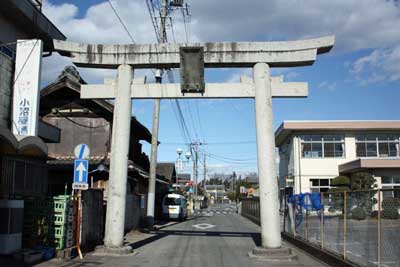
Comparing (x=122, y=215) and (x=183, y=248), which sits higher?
(x=122, y=215)

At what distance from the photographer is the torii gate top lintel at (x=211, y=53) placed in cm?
1420

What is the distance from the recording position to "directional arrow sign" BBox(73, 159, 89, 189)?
12.4m

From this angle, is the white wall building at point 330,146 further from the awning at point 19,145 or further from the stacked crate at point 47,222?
the stacked crate at point 47,222

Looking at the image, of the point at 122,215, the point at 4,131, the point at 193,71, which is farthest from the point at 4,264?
the point at 193,71

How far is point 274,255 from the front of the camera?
1296 cm

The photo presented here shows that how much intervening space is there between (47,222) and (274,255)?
667 cm

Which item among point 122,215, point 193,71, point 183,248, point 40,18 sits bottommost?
point 183,248

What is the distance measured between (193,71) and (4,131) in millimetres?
6132

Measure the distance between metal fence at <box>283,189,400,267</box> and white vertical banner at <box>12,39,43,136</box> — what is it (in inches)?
370

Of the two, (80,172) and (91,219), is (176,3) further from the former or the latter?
(80,172)

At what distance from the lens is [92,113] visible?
2698cm

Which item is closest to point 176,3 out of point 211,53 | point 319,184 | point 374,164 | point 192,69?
point 211,53

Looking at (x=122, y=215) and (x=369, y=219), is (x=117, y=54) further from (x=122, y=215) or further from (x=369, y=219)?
(x=369, y=219)

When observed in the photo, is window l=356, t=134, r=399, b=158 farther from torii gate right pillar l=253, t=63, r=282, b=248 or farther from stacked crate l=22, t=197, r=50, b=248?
stacked crate l=22, t=197, r=50, b=248
